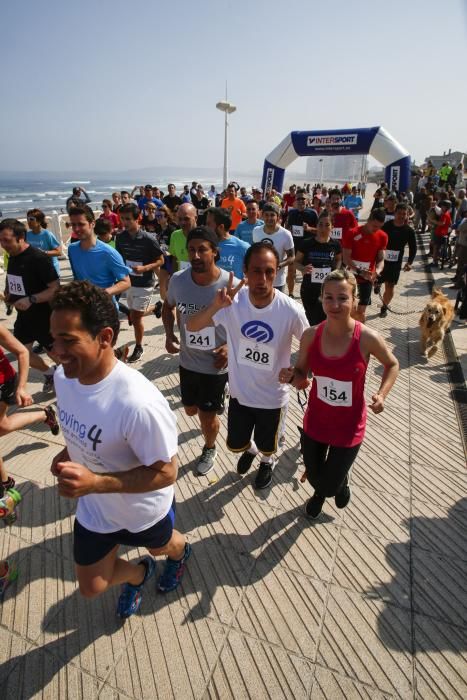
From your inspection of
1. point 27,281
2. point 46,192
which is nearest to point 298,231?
point 27,281

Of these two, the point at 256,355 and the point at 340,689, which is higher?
the point at 256,355

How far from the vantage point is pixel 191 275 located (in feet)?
10.7

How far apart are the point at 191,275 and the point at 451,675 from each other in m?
3.11

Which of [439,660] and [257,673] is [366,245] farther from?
[257,673]

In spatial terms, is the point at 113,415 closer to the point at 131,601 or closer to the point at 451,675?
the point at 131,601

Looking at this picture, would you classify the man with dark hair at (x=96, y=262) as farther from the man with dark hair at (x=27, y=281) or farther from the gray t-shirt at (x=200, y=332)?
the gray t-shirt at (x=200, y=332)

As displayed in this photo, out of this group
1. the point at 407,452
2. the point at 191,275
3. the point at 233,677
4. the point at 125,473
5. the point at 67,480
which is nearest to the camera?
the point at 67,480

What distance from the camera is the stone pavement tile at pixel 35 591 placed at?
2.26 metres

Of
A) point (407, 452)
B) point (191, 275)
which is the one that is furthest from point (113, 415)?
point (407, 452)

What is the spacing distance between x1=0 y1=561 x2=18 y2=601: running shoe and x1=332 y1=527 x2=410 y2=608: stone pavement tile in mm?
2120

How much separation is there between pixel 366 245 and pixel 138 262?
12.0ft

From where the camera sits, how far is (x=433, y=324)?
5.84 m

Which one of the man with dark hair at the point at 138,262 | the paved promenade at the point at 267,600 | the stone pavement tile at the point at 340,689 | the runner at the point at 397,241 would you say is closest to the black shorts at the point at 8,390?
the paved promenade at the point at 267,600

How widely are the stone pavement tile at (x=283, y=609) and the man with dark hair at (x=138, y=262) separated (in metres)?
3.87
